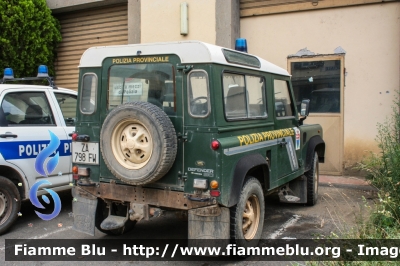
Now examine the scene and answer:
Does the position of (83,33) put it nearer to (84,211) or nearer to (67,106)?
(67,106)

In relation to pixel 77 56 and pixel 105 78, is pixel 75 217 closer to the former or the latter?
pixel 105 78

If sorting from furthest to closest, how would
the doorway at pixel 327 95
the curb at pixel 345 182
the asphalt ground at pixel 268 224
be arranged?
the doorway at pixel 327 95, the curb at pixel 345 182, the asphalt ground at pixel 268 224

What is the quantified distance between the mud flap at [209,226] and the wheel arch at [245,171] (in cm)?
15

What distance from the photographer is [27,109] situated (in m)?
5.79

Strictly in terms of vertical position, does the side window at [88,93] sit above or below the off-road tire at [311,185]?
above

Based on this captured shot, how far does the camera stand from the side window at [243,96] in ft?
14.5

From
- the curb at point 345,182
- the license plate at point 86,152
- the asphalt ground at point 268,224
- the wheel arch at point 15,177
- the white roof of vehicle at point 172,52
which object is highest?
the white roof of vehicle at point 172,52

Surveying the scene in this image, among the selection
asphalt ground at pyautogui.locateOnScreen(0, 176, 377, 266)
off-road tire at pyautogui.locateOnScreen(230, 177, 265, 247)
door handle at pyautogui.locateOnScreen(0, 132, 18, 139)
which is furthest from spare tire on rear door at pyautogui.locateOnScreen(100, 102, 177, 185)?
door handle at pyautogui.locateOnScreen(0, 132, 18, 139)

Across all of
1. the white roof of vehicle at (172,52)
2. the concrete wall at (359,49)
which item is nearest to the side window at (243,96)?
the white roof of vehicle at (172,52)

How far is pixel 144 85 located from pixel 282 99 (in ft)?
7.38

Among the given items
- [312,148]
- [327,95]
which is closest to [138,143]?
[312,148]

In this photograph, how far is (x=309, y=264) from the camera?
3.46 m

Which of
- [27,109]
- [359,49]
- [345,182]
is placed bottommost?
[345,182]

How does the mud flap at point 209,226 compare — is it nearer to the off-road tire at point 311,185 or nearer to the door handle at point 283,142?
the door handle at point 283,142
